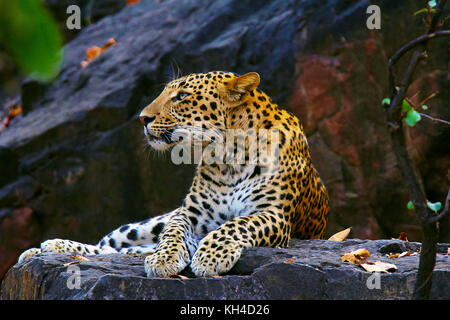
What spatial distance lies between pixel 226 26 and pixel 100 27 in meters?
4.78

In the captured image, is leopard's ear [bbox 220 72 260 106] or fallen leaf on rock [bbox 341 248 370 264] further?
leopard's ear [bbox 220 72 260 106]

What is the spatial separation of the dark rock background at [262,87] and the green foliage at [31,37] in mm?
10842

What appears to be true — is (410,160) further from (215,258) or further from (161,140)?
(161,140)

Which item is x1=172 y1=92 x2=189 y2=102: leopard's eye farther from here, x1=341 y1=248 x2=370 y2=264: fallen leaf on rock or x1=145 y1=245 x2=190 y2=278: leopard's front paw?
→ x1=341 y1=248 x2=370 y2=264: fallen leaf on rock

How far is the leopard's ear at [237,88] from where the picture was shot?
25.0ft

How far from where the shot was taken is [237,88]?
7668 millimetres

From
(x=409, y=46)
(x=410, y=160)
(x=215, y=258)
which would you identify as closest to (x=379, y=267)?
(x=215, y=258)

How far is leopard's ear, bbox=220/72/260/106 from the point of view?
7625 millimetres

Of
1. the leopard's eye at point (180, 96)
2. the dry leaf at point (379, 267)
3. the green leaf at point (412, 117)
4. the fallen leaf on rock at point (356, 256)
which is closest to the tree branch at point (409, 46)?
the green leaf at point (412, 117)

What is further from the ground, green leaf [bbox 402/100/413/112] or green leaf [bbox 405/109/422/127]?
green leaf [bbox 402/100/413/112]

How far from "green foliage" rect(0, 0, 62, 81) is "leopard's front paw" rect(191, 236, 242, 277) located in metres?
4.60

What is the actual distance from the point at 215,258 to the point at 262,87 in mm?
7157

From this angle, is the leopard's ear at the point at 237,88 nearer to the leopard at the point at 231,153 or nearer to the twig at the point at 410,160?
the leopard at the point at 231,153

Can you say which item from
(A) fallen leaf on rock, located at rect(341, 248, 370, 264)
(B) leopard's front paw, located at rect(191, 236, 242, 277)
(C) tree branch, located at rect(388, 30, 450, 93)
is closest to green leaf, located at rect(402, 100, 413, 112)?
(C) tree branch, located at rect(388, 30, 450, 93)
